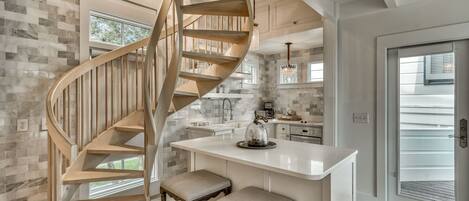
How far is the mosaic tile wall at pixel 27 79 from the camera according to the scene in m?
2.26

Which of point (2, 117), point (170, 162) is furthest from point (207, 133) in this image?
point (2, 117)

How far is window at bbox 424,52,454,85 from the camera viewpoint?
2535mm

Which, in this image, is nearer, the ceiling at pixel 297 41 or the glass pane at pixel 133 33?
the glass pane at pixel 133 33

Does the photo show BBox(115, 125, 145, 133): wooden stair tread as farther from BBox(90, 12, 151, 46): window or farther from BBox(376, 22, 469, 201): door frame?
BBox(376, 22, 469, 201): door frame

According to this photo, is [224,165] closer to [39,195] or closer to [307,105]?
[39,195]

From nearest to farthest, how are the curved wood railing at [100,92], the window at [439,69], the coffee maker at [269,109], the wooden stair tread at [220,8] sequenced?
the curved wood railing at [100,92]
the wooden stair tread at [220,8]
the window at [439,69]
the coffee maker at [269,109]

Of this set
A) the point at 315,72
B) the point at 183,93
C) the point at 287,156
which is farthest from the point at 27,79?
the point at 315,72

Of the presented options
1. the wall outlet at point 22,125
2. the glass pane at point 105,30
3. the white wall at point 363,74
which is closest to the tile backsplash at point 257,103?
the glass pane at point 105,30

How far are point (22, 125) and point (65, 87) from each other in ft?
1.83

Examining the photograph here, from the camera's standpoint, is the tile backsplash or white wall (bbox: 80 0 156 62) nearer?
white wall (bbox: 80 0 156 62)

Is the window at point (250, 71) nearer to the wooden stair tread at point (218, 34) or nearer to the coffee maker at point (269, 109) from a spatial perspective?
the coffee maker at point (269, 109)

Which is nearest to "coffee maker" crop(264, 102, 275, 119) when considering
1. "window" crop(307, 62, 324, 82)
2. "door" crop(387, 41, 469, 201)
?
"window" crop(307, 62, 324, 82)

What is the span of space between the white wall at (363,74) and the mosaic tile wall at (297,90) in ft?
4.84

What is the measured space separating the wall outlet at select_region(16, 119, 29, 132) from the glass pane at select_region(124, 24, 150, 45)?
1.40 meters
